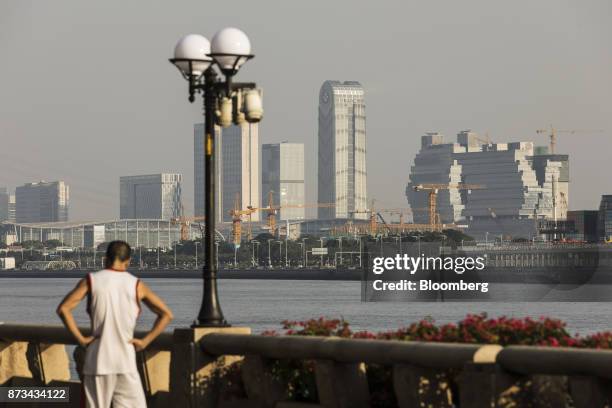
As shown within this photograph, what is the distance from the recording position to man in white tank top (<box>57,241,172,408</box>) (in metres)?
13.4

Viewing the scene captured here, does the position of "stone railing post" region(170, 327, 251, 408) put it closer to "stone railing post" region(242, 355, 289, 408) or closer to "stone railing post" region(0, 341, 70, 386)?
"stone railing post" region(242, 355, 289, 408)

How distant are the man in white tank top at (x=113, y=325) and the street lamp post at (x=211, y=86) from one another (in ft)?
15.1

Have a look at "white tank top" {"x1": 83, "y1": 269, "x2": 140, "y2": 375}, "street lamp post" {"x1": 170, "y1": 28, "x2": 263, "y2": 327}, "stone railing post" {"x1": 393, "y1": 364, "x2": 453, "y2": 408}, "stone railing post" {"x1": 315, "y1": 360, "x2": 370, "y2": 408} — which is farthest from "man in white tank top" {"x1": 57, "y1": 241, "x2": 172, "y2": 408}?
"street lamp post" {"x1": 170, "y1": 28, "x2": 263, "y2": 327}

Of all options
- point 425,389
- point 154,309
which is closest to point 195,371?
point 154,309

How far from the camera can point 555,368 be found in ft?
40.0

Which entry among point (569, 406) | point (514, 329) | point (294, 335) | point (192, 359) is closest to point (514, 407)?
point (569, 406)

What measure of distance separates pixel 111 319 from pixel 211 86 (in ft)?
20.7

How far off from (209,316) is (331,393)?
11.3 feet

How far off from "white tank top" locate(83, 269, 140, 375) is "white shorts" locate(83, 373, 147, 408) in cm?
7

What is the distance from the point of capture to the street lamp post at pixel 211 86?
18.7 meters

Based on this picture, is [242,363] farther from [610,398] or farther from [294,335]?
[610,398]

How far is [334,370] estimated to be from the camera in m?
14.8

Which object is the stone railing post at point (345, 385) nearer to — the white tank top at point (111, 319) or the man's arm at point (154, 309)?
the man's arm at point (154, 309)

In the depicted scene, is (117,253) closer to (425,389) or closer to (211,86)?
(425,389)
